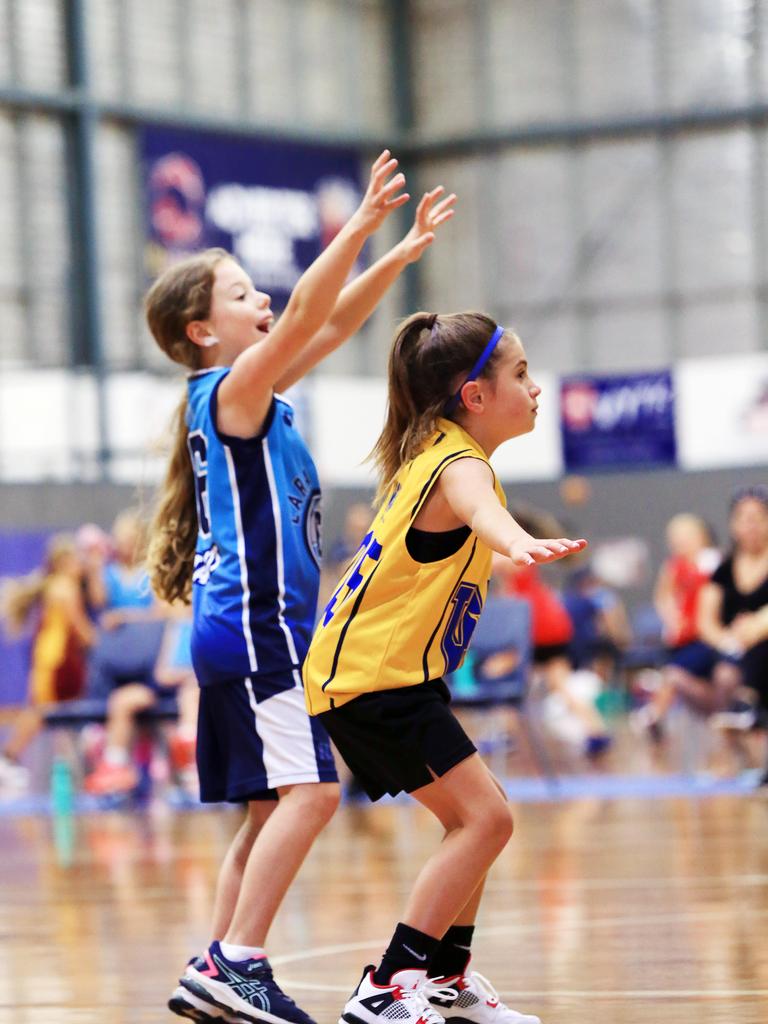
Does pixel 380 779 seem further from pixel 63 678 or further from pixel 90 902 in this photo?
pixel 63 678

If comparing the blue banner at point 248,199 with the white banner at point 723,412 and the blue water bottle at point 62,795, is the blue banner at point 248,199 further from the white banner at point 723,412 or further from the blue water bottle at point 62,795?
the blue water bottle at point 62,795

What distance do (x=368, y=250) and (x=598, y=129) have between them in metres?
3.23

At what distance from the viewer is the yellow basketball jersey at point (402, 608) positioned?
330 centimetres

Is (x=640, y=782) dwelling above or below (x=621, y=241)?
below

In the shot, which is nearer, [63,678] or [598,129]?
[63,678]

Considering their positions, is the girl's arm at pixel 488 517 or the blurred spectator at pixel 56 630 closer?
the girl's arm at pixel 488 517

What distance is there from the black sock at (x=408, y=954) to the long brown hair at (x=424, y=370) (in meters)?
0.82

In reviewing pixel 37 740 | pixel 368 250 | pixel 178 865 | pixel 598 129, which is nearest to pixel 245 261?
pixel 368 250

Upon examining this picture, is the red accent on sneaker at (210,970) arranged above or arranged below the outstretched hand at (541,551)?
below

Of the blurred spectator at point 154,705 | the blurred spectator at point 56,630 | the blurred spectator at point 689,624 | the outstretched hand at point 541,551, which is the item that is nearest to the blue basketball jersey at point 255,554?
the outstretched hand at point 541,551

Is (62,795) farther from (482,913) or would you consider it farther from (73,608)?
(482,913)

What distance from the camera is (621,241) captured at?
22859mm

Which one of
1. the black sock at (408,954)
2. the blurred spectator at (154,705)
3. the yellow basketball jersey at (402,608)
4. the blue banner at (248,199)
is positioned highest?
the blue banner at (248,199)

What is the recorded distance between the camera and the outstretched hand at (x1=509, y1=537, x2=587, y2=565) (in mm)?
2922
